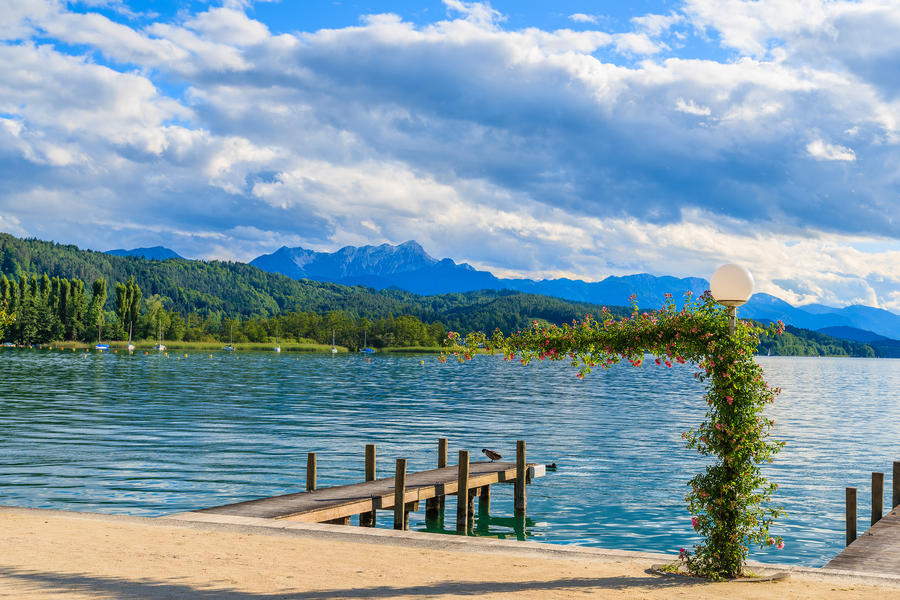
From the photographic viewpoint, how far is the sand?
11.2 m

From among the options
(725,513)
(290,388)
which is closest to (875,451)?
(725,513)

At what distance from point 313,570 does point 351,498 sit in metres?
8.30

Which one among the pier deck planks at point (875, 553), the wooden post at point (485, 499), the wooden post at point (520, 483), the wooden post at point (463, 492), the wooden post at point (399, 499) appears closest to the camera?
the pier deck planks at point (875, 553)

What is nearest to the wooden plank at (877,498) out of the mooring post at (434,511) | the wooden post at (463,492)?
the wooden post at (463,492)

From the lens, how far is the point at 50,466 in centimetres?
3325

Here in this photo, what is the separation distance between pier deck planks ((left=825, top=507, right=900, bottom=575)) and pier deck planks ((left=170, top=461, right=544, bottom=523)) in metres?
10.5

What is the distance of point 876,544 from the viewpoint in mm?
16688

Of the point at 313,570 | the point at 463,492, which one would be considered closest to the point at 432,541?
the point at 313,570

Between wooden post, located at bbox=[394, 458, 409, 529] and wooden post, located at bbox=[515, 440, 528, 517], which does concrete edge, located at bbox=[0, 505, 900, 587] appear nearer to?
wooden post, located at bbox=[394, 458, 409, 529]

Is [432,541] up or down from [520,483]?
up

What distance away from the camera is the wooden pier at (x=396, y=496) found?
18844mm

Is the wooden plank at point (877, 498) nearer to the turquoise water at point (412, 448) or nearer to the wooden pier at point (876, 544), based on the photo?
the wooden pier at point (876, 544)

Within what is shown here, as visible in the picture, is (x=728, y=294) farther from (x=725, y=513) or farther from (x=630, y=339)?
(x=725, y=513)

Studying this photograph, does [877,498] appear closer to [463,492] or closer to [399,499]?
[463,492]
